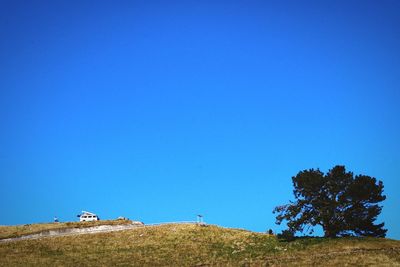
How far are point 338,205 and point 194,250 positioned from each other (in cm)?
2021

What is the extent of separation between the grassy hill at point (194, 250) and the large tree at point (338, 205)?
2652 millimetres

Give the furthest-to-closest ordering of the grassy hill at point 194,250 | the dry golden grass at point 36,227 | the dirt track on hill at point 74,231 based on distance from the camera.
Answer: the dry golden grass at point 36,227
the dirt track on hill at point 74,231
the grassy hill at point 194,250

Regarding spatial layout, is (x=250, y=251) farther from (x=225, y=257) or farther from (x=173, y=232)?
(x=173, y=232)

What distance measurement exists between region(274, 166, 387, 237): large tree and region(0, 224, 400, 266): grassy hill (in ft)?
8.70

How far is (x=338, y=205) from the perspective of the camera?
202ft

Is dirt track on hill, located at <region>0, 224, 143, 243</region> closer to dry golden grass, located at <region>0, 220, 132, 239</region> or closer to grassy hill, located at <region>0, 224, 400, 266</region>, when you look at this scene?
dry golden grass, located at <region>0, 220, 132, 239</region>

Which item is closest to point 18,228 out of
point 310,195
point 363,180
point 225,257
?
point 225,257

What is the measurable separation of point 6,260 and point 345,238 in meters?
43.3

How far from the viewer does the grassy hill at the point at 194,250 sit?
5141cm

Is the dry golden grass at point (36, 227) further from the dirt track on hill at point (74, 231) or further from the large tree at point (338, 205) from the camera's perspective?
the large tree at point (338, 205)

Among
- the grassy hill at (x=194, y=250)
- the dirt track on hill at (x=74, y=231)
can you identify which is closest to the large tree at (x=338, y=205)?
Result: the grassy hill at (x=194, y=250)

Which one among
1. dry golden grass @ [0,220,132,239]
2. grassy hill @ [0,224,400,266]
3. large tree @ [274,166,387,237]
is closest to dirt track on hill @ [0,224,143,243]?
dry golden grass @ [0,220,132,239]

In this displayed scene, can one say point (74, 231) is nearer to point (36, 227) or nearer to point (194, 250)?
point (36, 227)

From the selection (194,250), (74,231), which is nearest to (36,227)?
(74,231)
